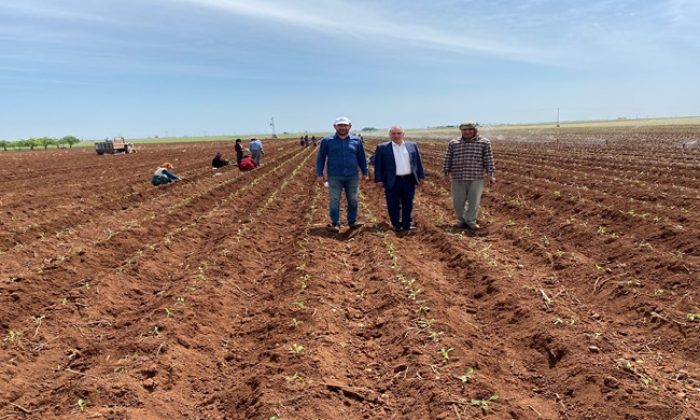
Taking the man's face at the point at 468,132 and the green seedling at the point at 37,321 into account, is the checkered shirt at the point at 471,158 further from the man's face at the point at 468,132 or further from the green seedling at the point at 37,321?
the green seedling at the point at 37,321

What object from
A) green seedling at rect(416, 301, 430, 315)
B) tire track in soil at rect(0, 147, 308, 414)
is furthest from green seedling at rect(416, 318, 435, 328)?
tire track in soil at rect(0, 147, 308, 414)

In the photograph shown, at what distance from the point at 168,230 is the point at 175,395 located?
6098 millimetres

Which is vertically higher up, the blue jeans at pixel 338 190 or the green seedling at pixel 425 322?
the blue jeans at pixel 338 190

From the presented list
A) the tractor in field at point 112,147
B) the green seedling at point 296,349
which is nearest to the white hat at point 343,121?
the green seedling at point 296,349

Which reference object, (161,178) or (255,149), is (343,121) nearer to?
(161,178)

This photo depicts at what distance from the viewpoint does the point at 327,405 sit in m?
3.05

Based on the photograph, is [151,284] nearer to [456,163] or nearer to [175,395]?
[175,395]

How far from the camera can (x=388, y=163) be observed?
7691 mm

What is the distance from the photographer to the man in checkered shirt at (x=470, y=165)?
25.6 ft

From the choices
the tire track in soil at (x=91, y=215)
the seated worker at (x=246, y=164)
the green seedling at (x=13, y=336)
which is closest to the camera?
the green seedling at (x=13, y=336)

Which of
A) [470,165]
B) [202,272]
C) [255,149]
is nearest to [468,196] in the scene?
[470,165]

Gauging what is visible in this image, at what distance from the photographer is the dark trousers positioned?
25.5 ft

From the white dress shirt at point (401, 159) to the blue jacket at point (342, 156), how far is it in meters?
0.52

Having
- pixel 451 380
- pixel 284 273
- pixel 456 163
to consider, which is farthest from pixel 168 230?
pixel 451 380
